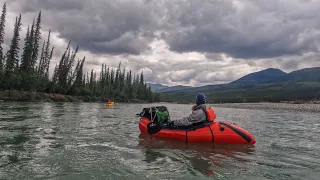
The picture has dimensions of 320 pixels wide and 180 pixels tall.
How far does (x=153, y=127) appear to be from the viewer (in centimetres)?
1527

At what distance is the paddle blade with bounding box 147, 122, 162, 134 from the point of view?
49.3 ft

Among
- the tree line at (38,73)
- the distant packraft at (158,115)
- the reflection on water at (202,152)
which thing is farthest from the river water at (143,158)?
the tree line at (38,73)

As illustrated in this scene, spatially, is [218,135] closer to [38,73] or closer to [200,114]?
[200,114]

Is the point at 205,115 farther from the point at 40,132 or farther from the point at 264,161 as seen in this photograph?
the point at 40,132

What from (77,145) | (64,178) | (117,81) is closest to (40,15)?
(117,81)

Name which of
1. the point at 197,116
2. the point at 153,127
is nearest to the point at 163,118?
the point at 153,127

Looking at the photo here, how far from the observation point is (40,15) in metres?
72.8

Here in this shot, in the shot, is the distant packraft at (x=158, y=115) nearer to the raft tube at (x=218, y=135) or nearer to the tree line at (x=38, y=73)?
the raft tube at (x=218, y=135)

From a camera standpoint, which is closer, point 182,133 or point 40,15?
point 182,133

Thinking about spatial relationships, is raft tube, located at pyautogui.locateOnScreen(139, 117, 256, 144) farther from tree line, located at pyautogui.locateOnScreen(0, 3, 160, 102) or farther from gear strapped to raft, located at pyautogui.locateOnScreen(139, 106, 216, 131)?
tree line, located at pyautogui.locateOnScreen(0, 3, 160, 102)

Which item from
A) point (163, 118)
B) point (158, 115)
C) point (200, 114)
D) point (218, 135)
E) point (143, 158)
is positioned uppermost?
point (200, 114)

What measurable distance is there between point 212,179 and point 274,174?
2070 millimetres

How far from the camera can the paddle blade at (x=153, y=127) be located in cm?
1502

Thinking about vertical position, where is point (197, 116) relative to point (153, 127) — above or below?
above
